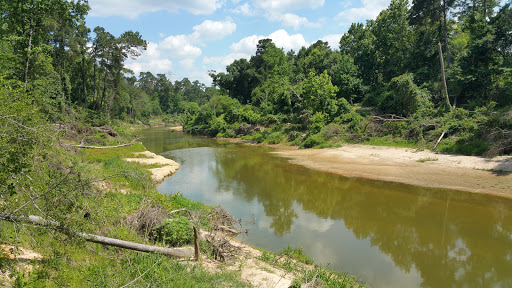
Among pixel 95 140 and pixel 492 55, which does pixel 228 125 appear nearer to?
pixel 95 140

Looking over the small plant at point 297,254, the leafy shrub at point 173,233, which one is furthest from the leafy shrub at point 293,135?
the leafy shrub at point 173,233

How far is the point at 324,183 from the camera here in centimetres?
2008

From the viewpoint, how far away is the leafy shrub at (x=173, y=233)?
30.0ft

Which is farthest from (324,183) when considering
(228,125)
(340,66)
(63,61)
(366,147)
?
(228,125)

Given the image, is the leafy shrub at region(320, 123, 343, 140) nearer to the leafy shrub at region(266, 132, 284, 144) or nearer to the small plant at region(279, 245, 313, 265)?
the leafy shrub at region(266, 132, 284, 144)

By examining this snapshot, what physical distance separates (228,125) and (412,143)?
35.4 m

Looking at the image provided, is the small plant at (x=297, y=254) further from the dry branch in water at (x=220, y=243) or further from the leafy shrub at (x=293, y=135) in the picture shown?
the leafy shrub at (x=293, y=135)

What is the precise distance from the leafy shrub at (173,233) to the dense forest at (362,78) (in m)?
4.75

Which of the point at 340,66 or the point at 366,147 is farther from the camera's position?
the point at 340,66

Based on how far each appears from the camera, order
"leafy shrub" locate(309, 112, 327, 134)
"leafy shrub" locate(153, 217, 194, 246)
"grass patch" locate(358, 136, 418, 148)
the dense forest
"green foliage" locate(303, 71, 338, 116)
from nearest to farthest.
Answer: "leafy shrub" locate(153, 217, 194, 246), the dense forest, "grass patch" locate(358, 136, 418, 148), "leafy shrub" locate(309, 112, 327, 134), "green foliage" locate(303, 71, 338, 116)

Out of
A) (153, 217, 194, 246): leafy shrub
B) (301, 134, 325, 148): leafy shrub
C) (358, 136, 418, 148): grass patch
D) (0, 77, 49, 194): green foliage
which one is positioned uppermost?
(0, 77, 49, 194): green foliage

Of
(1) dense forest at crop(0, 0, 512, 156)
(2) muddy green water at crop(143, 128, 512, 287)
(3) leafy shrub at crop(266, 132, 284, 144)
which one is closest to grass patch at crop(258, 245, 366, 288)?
(2) muddy green water at crop(143, 128, 512, 287)

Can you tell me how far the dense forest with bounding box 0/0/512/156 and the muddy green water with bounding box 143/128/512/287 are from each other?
8106 millimetres

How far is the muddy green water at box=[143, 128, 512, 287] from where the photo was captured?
30.5ft
